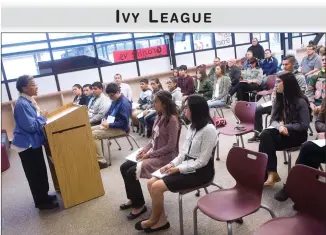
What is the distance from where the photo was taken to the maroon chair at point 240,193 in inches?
66.9

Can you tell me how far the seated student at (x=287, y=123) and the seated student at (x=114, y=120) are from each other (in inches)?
65.8

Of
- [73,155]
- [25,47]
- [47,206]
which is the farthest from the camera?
[25,47]

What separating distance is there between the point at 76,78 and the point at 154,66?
190 centimetres

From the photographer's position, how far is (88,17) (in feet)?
5.15

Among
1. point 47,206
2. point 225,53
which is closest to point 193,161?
point 47,206

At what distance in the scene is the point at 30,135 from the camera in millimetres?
2611

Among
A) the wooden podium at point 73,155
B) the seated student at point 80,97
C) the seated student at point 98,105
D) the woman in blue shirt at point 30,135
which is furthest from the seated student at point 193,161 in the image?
the seated student at point 80,97

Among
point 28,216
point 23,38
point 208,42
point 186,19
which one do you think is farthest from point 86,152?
point 208,42

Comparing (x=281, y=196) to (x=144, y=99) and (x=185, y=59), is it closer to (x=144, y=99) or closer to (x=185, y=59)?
(x=144, y=99)

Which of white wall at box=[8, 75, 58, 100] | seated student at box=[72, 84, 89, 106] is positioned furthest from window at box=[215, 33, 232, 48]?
white wall at box=[8, 75, 58, 100]

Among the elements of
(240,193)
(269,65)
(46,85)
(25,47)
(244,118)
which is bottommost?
(240,193)

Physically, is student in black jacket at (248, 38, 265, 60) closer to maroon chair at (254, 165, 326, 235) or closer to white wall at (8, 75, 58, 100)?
white wall at (8, 75, 58, 100)

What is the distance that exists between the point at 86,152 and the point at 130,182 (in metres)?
0.57

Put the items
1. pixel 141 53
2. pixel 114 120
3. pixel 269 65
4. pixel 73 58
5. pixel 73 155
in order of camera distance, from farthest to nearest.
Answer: pixel 141 53 → pixel 73 58 → pixel 269 65 → pixel 114 120 → pixel 73 155
